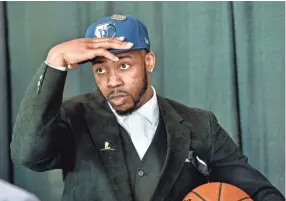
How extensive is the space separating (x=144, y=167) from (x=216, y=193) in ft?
0.55

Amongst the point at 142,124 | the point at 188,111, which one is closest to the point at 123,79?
the point at 142,124

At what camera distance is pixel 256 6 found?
61.8 inches

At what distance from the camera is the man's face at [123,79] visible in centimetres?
124

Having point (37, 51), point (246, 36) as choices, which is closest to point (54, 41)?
point (37, 51)

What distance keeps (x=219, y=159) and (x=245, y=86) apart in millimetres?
275

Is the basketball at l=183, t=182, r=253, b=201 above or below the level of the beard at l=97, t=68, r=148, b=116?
below

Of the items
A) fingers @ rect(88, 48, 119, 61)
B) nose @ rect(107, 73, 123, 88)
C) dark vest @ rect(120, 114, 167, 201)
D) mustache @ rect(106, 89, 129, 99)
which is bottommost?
dark vest @ rect(120, 114, 167, 201)

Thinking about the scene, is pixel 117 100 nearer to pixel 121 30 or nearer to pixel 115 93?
pixel 115 93

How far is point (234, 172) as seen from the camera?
136 centimetres

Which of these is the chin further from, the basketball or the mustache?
the basketball

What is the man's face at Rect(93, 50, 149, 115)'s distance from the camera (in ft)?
4.08

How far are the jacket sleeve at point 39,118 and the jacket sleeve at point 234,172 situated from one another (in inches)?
15.7

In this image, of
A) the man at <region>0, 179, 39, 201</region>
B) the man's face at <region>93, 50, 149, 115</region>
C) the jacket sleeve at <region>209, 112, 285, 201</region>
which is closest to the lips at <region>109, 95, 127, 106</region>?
the man's face at <region>93, 50, 149, 115</region>

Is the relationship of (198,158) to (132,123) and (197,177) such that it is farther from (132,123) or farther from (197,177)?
(132,123)
